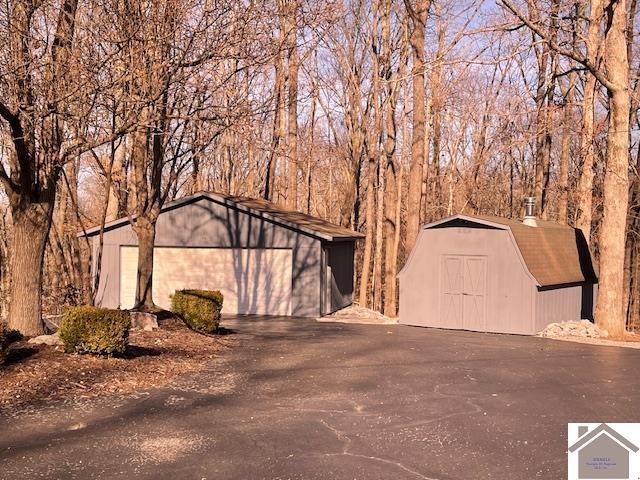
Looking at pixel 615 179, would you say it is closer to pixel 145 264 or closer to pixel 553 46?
pixel 553 46

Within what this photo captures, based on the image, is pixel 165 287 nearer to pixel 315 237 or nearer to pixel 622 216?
pixel 315 237

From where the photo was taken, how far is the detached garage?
Result: 66.4 feet

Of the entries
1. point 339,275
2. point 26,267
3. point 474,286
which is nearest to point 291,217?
point 339,275

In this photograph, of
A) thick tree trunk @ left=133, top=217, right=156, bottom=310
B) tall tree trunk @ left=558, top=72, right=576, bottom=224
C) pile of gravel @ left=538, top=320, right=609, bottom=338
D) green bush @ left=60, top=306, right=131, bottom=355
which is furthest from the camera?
tall tree trunk @ left=558, top=72, right=576, bottom=224

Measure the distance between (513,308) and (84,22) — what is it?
39.1ft

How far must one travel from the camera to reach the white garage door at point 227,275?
808 inches

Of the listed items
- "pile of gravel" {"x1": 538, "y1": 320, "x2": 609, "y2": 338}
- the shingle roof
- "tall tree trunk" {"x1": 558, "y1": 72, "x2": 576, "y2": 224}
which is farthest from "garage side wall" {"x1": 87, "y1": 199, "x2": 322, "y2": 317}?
"tall tree trunk" {"x1": 558, "y1": 72, "x2": 576, "y2": 224}

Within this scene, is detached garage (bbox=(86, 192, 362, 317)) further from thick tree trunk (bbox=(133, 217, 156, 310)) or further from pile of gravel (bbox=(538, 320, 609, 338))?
pile of gravel (bbox=(538, 320, 609, 338))

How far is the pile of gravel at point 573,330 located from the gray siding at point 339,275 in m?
7.28

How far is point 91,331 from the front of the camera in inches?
378

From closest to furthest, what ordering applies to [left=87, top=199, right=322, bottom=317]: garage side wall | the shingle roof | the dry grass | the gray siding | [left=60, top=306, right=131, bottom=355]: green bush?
the dry grass → [left=60, top=306, right=131, bottom=355]: green bush → [left=87, top=199, right=322, bottom=317]: garage side wall → the shingle roof → the gray siding

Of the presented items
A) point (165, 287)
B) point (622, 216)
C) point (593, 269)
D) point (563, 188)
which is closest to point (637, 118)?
point (563, 188)

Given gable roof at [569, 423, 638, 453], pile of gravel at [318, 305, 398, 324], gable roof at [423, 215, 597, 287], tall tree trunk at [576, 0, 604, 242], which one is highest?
tall tree trunk at [576, 0, 604, 242]

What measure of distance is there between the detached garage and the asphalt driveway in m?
8.17
